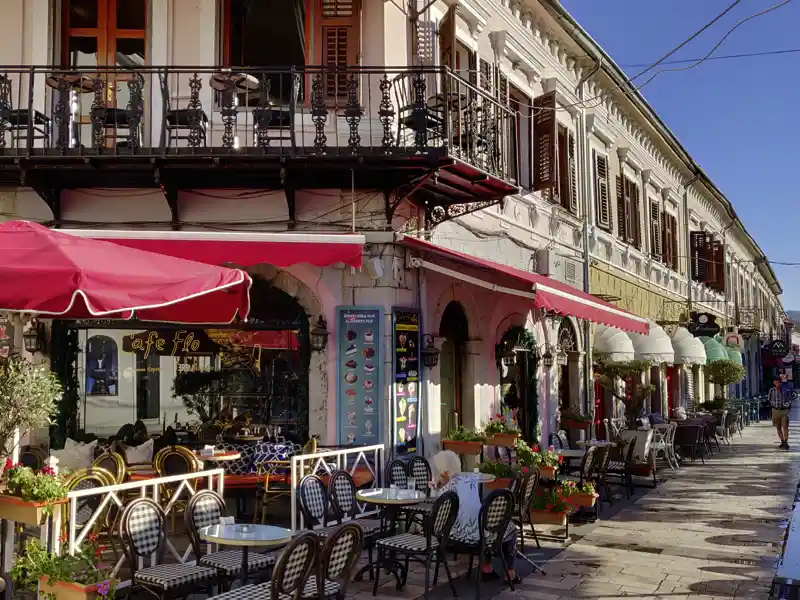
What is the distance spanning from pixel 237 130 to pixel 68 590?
635cm

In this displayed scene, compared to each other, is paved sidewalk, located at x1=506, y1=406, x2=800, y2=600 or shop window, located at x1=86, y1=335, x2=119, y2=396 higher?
shop window, located at x1=86, y1=335, x2=119, y2=396

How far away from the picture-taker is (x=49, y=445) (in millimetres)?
10289

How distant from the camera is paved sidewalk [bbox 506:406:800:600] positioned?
759 cm

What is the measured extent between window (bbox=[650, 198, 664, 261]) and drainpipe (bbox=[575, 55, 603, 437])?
7.04 metres

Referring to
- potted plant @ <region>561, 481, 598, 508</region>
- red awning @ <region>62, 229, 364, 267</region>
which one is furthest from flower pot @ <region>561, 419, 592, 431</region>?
red awning @ <region>62, 229, 364, 267</region>

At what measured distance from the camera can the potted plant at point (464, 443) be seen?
11.6 meters

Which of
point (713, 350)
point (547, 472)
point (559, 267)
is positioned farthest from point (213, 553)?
point (713, 350)

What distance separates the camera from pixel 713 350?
26172 mm

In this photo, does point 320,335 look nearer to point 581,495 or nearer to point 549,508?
point 549,508

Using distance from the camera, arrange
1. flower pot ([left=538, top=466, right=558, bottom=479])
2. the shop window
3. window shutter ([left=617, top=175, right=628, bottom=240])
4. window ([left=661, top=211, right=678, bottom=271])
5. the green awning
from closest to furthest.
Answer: flower pot ([left=538, top=466, right=558, bottom=479])
the shop window
window shutter ([left=617, top=175, right=628, bottom=240])
window ([left=661, top=211, right=678, bottom=271])
the green awning

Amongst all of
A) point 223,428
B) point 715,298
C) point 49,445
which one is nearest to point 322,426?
point 223,428

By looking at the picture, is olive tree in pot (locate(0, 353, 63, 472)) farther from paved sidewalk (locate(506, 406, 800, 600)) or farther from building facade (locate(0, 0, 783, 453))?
paved sidewalk (locate(506, 406, 800, 600))

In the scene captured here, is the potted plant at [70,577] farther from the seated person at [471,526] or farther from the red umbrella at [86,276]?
the seated person at [471,526]

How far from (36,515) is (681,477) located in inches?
514
